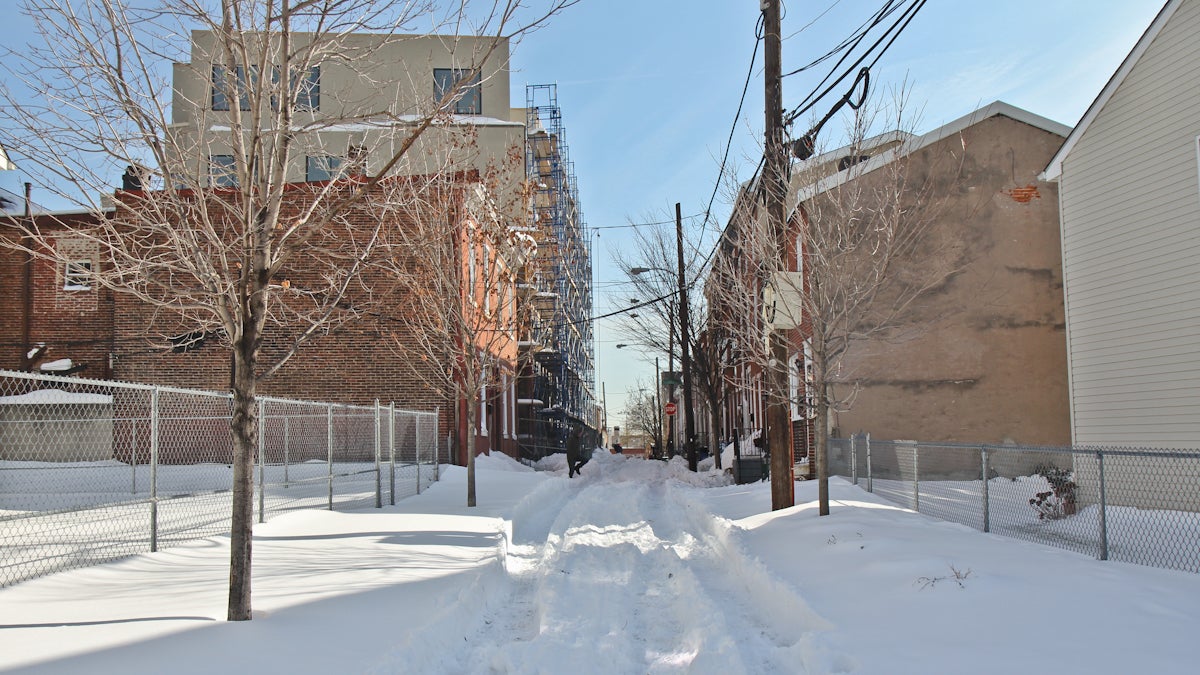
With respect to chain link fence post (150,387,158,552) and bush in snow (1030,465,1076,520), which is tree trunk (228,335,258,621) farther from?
bush in snow (1030,465,1076,520)

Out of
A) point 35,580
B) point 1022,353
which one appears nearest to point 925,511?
point 1022,353

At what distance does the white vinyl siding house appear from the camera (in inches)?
498

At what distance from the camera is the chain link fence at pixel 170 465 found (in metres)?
11.6

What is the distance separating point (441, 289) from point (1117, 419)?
36.8 ft

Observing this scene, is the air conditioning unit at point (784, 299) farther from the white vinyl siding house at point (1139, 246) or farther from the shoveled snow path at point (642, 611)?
the white vinyl siding house at point (1139, 246)

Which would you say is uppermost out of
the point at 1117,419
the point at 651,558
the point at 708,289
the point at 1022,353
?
the point at 708,289

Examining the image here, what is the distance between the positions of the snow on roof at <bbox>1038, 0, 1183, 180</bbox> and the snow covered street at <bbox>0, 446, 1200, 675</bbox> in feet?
26.0

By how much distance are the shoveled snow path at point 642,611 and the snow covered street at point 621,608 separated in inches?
1.2

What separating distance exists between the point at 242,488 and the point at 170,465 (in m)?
16.0

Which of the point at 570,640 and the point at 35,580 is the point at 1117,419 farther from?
the point at 35,580

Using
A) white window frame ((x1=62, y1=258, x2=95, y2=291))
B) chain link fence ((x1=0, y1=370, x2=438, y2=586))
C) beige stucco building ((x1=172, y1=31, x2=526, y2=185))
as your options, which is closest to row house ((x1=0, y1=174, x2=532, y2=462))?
chain link fence ((x1=0, y1=370, x2=438, y2=586))

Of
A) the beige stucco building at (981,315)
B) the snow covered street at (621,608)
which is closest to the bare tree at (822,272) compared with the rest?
the snow covered street at (621,608)

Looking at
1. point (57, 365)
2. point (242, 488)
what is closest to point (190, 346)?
point (57, 365)

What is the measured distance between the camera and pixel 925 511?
12586 mm
